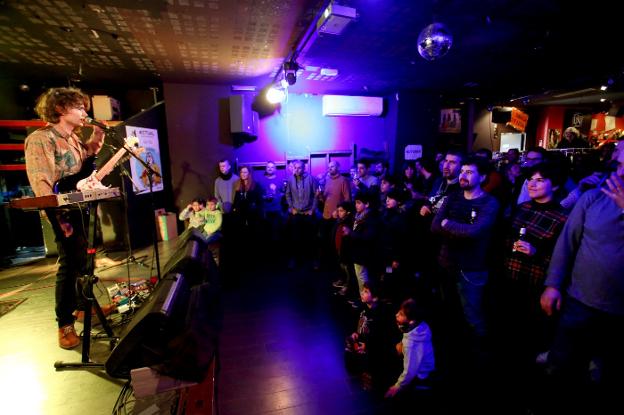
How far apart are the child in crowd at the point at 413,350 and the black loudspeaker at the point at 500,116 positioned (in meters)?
8.56

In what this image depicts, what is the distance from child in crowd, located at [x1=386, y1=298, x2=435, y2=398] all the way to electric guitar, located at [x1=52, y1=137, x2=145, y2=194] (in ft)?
8.49

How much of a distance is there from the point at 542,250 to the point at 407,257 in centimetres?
139

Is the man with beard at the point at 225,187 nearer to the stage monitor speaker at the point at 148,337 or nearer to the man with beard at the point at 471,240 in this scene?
the stage monitor speaker at the point at 148,337

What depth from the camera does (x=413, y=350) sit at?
2033 millimetres

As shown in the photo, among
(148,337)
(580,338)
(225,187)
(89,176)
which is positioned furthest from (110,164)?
(580,338)

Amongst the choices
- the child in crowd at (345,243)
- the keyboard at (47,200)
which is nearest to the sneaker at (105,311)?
the keyboard at (47,200)

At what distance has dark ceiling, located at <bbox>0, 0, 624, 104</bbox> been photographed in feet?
9.43

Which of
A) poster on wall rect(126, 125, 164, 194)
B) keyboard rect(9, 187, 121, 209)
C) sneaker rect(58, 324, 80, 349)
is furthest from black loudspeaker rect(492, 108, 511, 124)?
sneaker rect(58, 324, 80, 349)

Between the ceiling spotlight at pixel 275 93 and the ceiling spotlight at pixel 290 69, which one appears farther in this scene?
the ceiling spotlight at pixel 275 93

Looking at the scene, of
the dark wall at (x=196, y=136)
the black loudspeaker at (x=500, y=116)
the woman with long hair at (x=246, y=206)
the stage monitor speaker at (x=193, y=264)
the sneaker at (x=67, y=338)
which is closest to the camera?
the stage monitor speaker at (x=193, y=264)

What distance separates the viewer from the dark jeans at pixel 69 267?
2455 mm

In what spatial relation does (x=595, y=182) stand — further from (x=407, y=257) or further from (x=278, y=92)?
(x=278, y=92)

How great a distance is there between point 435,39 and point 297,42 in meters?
1.78

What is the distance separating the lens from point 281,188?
6.45m
